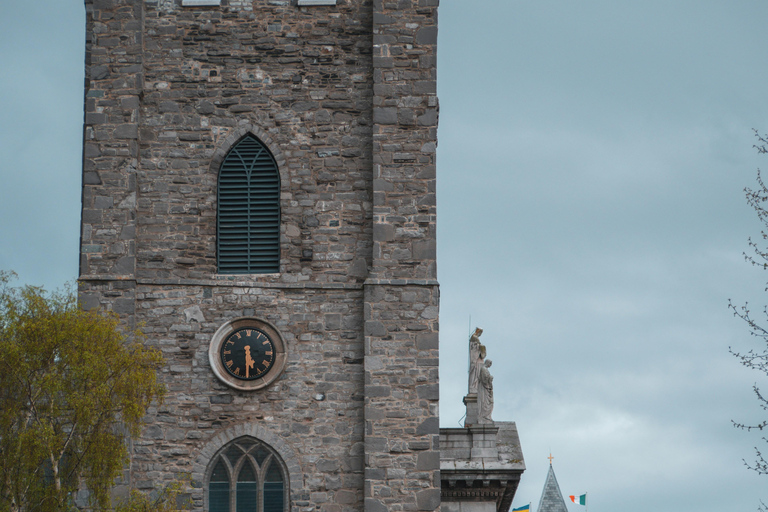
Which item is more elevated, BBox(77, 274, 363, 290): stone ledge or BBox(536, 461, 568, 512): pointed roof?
BBox(77, 274, 363, 290): stone ledge

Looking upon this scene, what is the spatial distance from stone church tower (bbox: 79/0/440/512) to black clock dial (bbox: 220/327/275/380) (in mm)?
35

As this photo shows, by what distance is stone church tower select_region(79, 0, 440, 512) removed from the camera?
2305cm

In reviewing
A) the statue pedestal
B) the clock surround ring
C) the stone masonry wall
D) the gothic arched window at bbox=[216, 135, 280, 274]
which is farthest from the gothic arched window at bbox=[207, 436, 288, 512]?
the statue pedestal

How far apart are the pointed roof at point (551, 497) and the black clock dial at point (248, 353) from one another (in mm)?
34031

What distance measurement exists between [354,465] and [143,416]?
3.73 m

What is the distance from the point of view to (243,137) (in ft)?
81.1

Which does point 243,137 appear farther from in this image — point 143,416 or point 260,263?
point 143,416

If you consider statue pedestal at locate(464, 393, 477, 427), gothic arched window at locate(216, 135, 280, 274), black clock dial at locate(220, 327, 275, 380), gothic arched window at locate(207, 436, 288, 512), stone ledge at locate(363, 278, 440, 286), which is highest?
gothic arched window at locate(216, 135, 280, 274)

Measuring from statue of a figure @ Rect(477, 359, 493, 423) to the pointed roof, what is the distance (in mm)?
31183

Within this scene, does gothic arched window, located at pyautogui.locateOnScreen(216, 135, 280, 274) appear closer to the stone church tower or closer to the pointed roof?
the stone church tower

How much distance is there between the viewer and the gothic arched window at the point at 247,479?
22969 millimetres

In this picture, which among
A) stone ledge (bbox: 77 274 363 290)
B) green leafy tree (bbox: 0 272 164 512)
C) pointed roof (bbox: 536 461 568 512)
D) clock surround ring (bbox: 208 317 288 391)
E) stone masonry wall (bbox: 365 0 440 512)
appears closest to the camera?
green leafy tree (bbox: 0 272 164 512)

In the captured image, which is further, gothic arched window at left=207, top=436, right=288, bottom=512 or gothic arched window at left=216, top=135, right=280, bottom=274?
gothic arched window at left=216, top=135, right=280, bottom=274

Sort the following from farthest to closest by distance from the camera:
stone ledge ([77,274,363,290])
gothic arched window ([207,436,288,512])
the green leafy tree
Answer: stone ledge ([77,274,363,290]) → gothic arched window ([207,436,288,512]) → the green leafy tree
